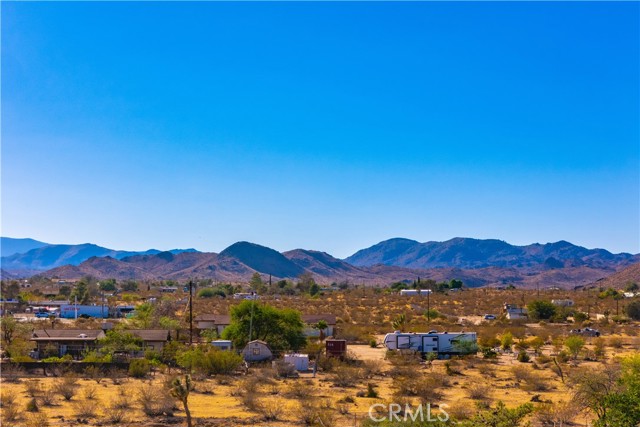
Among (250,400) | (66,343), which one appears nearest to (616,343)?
(250,400)

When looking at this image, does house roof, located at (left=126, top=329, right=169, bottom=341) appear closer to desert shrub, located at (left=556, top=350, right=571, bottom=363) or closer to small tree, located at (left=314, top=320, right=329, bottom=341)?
small tree, located at (left=314, top=320, right=329, bottom=341)

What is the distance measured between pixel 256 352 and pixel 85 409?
17.3m

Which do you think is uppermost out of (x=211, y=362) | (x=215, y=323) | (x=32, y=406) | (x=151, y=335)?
(x=215, y=323)

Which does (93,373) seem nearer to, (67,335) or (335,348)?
(67,335)

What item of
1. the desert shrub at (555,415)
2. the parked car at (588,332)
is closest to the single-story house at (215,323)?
the parked car at (588,332)

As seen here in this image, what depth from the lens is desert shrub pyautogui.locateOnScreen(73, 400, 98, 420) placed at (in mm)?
29263

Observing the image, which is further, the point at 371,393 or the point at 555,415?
the point at 371,393

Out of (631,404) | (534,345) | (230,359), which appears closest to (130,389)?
(230,359)

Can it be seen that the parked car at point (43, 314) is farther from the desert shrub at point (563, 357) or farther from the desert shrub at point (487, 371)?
the desert shrub at point (563, 357)

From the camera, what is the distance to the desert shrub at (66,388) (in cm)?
3312

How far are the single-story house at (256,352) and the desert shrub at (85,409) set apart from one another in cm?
1555

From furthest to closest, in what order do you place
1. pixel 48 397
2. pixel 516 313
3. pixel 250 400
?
pixel 516 313
pixel 48 397
pixel 250 400

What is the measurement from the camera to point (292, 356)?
42.9 metres

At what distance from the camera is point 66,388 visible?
33.3 m
